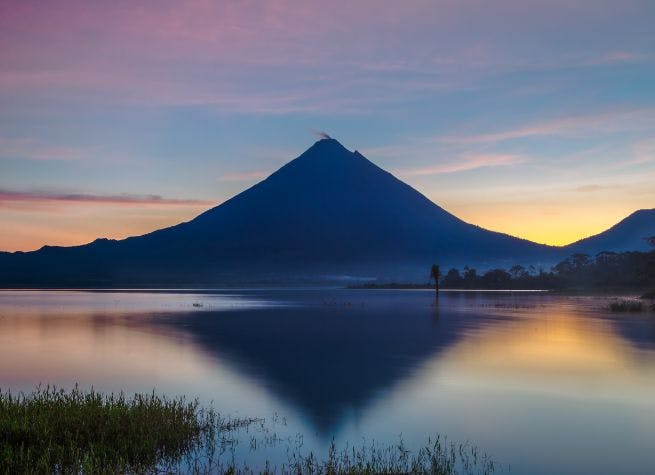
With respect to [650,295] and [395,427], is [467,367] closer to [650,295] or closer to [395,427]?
[395,427]

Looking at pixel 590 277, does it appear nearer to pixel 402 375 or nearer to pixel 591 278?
pixel 591 278

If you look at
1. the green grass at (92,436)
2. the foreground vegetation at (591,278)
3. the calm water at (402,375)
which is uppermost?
the foreground vegetation at (591,278)

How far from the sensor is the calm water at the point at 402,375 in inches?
543

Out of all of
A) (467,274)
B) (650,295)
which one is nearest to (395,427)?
(650,295)

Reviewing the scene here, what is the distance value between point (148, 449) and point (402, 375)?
12046 mm

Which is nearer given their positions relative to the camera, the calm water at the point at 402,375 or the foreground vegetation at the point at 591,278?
the calm water at the point at 402,375

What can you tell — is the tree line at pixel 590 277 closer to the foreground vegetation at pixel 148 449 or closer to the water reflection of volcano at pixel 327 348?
the water reflection of volcano at pixel 327 348

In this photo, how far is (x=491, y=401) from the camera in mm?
17578

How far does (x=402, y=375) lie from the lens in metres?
22.1

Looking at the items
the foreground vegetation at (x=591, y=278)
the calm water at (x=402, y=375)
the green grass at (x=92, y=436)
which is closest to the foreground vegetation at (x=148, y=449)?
the green grass at (x=92, y=436)

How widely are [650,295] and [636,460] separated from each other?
200 ft

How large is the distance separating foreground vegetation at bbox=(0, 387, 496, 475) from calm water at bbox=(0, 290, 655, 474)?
2.27ft

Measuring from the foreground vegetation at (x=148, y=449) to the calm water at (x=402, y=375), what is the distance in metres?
0.69

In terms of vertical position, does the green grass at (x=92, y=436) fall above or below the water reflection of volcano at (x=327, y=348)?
above
